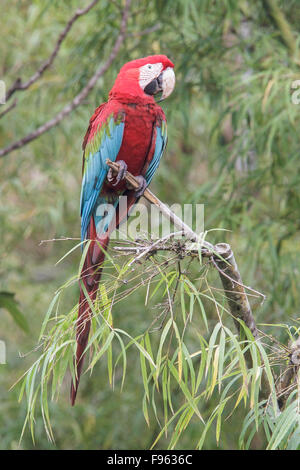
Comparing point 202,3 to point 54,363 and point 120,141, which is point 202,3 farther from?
point 54,363

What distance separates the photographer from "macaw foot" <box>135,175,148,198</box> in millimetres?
1353

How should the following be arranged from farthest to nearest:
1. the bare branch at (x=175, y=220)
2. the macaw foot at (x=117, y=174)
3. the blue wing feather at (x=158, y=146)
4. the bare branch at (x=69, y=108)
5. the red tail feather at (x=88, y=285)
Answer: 1. the bare branch at (x=69, y=108)
2. the blue wing feather at (x=158, y=146)
3. the macaw foot at (x=117, y=174)
4. the red tail feather at (x=88, y=285)
5. the bare branch at (x=175, y=220)

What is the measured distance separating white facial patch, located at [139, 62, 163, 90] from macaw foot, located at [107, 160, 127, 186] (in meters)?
0.19

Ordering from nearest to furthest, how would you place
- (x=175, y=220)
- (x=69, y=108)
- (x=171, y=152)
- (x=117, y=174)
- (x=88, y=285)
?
(x=175, y=220) → (x=88, y=285) → (x=117, y=174) → (x=69, y=108) → (x=171, y=152)

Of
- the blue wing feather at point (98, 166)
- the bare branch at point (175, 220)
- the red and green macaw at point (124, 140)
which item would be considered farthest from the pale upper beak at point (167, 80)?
the bare branch at point (175, 220)

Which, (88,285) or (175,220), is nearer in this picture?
(175,220)

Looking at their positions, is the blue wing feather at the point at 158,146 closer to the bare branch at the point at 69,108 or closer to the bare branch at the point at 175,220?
the bare branch at the point at 175,220

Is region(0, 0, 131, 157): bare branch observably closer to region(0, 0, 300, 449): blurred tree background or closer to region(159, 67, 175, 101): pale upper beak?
region(0, 0, 300, 449): blurred tree background

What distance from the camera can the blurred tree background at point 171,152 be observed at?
1771mm

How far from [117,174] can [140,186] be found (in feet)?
0.23

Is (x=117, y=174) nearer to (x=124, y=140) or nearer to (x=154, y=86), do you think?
(x=124, y=140)

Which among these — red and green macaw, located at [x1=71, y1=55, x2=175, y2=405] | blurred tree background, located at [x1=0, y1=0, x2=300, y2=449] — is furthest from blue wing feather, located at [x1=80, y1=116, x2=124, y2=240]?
blurred tree background, located at [x1=0, y1=0, x2=300, y2=449]

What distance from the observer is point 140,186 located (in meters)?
1.36

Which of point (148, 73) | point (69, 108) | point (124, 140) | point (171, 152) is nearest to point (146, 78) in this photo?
point (148, 73)
